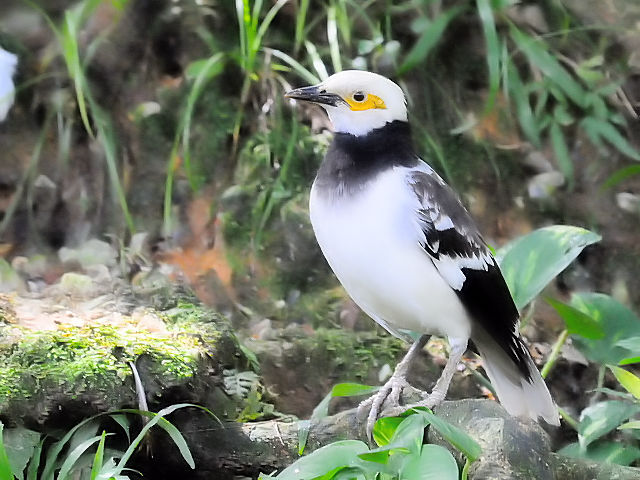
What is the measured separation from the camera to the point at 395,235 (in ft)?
6.23

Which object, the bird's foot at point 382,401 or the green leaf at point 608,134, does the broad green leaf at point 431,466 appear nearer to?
the bird's foot at point 382,401

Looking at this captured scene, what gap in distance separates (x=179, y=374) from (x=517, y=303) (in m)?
0.94

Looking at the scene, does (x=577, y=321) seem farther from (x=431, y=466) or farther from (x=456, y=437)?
(x=431, y=466)

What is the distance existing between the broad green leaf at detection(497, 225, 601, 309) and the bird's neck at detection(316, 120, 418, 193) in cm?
49

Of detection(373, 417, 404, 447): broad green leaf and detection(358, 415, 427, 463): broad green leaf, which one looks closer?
detection(358, 415, 427, 463): broad green leaf

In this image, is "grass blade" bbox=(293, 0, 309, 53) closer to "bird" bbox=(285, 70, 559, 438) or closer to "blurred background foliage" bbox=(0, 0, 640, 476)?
"blurred background foliage" bbox=(0, 0, 640, 476)

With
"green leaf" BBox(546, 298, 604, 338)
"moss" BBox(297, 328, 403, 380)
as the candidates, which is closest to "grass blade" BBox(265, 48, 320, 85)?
"moss" BBox(297, 328, 403, 380)

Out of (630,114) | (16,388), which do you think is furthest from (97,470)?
(630,114)

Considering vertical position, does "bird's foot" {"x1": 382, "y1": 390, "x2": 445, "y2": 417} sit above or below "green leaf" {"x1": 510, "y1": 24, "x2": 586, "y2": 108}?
below

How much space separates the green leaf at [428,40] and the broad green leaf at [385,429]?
6.52ft

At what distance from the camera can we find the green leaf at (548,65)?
334 cm

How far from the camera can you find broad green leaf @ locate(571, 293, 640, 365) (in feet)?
7.79

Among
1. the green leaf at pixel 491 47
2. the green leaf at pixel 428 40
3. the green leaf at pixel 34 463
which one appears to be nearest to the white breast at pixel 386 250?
the green leaf at pixel 34 463

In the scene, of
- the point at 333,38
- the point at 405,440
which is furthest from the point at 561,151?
the point at 405,440
